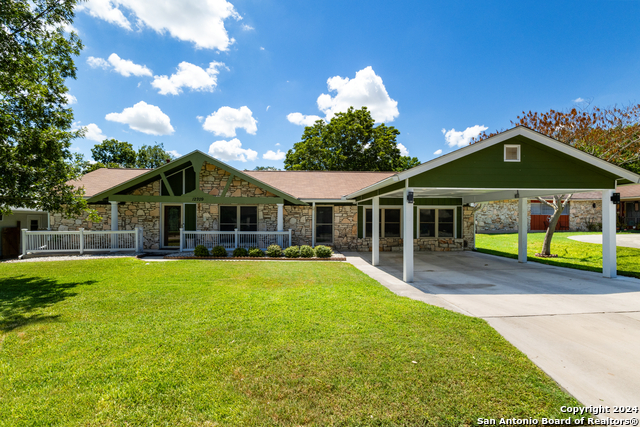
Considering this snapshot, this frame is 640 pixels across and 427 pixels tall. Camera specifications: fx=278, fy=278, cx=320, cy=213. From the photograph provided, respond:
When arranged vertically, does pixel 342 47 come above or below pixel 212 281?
above

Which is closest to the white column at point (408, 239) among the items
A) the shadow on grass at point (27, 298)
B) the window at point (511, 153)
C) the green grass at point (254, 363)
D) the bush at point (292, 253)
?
the green grass at point (254, 363)

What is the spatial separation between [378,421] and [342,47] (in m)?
14.6

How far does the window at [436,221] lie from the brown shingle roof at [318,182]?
9.31 feet

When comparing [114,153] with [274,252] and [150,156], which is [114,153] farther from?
[274,252]

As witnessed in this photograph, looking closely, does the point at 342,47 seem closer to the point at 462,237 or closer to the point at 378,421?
the point at 462,237

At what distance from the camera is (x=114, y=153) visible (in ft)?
122

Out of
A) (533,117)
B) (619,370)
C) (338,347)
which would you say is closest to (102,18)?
(338,347)

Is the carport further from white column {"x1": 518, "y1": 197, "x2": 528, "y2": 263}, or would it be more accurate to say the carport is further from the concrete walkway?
the concrete walkway

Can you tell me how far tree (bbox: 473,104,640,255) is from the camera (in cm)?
1244

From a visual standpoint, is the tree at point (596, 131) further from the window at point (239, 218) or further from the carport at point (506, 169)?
the window at point (239, 218)

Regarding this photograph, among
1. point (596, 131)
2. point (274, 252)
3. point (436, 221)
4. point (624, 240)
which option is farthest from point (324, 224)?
point (624, 240)

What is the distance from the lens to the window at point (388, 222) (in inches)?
543

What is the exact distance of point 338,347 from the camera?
358 centimetres

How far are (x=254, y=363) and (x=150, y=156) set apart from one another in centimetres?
4544
